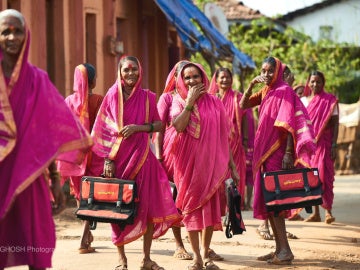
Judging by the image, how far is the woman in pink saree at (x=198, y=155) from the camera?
9.62 meters

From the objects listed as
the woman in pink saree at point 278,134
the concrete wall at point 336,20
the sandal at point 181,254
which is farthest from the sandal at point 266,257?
the concrete wall at point 336,20

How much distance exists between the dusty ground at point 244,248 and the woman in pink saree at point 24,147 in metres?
3.11

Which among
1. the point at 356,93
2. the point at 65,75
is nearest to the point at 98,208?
the point at 65,75

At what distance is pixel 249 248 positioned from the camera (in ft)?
37.2

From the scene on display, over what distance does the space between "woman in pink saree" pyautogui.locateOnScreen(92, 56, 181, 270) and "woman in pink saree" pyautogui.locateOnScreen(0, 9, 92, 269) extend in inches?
97.1

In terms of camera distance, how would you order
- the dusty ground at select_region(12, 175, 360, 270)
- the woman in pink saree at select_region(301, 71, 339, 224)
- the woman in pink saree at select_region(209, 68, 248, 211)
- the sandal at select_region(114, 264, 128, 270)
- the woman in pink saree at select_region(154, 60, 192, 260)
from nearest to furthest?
the sandal at select_region(114, 264, 128, 270) → the woman in pink saree at select_region(154, 60, 192, 260) → the dusty ground at select_region(12, 175, 360, 270) → the woman in pink saree at select_region(209, 68, 248, 211) → the woman in pink saree at select_region(301, 71, 339, 224)

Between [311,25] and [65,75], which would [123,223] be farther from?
[311,25]

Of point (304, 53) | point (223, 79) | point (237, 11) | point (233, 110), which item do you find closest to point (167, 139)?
point (223, 79)

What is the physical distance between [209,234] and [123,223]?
1038mm

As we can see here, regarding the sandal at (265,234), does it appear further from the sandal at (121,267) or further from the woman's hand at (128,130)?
the woman's hand at (128,130)

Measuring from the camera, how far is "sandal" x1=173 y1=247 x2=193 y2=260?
1037 cm

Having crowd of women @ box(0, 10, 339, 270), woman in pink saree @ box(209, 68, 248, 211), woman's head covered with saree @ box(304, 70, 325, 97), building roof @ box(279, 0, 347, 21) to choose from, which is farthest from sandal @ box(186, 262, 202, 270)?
building roof @ box(279, 0, 347, 21)

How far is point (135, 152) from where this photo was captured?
9336 mm

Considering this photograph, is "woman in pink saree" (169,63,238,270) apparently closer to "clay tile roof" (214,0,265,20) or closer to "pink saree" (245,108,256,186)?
"pink saree" (245,108,256,186)
